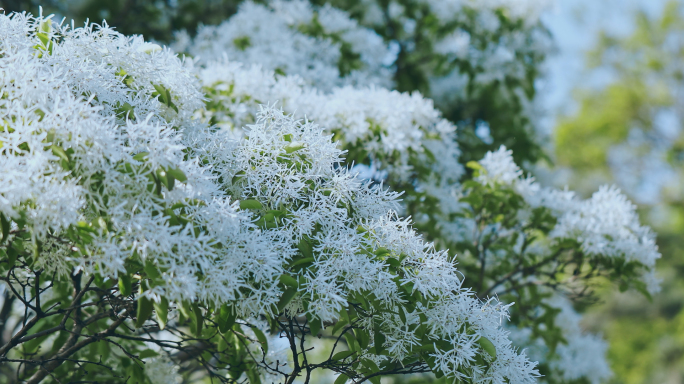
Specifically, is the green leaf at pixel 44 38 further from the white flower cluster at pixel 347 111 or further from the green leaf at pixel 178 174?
the white flower cluster at pixel 347 111

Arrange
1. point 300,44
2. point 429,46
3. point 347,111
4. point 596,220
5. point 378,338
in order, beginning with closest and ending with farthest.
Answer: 1. point 378,338
2. point 347,111
3. point 596,220
4. point 300,44
5. point 429,46

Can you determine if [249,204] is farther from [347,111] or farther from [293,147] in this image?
[347,111]

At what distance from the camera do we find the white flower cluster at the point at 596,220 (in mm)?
3713

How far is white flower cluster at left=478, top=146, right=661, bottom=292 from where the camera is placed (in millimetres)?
3713

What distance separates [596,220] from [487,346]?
2.12 metres

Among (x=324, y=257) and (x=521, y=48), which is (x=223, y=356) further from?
(x=521, y=48)

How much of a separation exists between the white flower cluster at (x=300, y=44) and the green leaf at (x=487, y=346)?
2806mm

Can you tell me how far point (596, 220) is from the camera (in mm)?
3857

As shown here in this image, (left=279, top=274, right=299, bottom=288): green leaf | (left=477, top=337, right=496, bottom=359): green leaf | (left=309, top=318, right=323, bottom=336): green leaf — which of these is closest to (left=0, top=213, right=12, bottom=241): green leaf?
(left=279, top=274, right=299, bottom=288): green leaf

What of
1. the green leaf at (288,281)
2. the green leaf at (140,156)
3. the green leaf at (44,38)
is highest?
the green leaf at (44,38)

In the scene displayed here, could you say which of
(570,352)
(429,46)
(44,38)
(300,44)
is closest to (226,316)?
(44,38)

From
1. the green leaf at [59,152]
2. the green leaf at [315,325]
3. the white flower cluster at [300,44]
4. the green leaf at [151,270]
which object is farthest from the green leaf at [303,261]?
the white flower cluster at [300,44]

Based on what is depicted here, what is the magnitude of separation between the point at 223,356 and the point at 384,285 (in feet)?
4.65

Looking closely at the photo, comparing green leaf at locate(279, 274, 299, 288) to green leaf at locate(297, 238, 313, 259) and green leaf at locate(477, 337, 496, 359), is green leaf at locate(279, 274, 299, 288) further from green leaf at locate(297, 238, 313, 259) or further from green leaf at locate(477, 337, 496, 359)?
green leaf at locate(477, 337, 496, 359)
